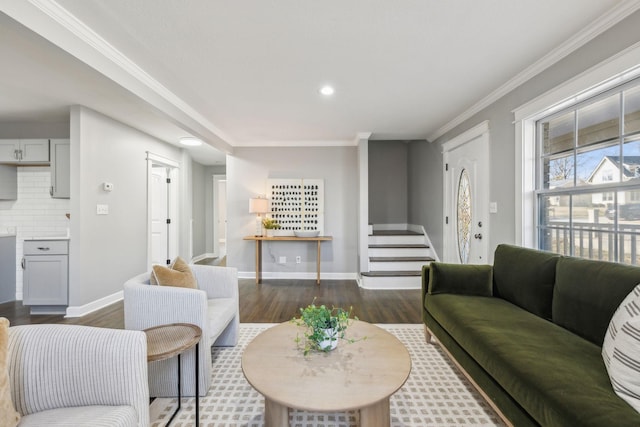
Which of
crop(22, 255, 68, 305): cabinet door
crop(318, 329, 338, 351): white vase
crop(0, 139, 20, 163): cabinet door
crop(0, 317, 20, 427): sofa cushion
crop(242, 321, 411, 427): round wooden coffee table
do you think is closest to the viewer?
crop(0, 317, 20, 427): sofa cushion

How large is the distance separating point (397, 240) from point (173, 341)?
4.22 metres

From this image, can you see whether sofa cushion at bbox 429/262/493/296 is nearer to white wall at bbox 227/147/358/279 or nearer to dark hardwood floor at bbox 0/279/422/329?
dark hardwood floor at bbox 0/279/422/329

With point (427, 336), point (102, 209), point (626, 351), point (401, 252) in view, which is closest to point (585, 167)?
point (626, 351)

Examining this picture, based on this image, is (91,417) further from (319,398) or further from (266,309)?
(266,309)

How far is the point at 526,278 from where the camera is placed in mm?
2059

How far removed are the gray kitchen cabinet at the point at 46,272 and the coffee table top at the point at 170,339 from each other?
2.47 meters

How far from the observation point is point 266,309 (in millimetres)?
3410

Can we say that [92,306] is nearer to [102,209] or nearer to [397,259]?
[102,209]

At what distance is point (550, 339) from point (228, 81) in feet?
9.94

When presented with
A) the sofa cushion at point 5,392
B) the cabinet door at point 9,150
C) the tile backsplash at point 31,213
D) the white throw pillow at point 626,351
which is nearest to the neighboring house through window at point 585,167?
the white throw pillow at point 626,351

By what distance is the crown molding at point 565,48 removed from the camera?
169cm

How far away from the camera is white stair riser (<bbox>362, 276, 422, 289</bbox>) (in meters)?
4.28

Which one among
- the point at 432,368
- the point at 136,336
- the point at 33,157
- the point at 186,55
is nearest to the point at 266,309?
the point at 432,368

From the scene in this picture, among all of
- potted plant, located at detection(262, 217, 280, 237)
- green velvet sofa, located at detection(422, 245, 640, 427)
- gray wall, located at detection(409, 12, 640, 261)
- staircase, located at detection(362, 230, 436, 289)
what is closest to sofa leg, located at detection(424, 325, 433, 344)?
green velvet sofa, located at detection(422, 245, 640, 427)
